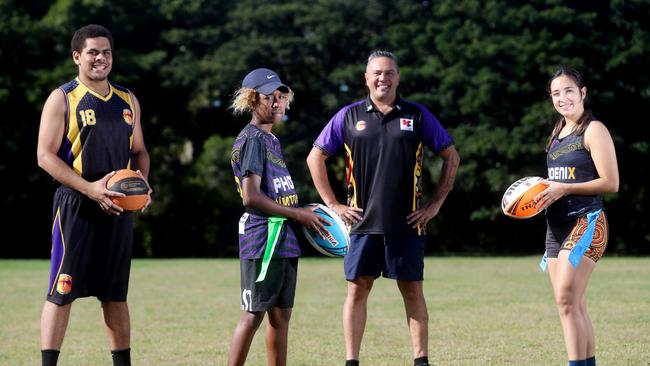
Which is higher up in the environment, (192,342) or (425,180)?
(425,180)

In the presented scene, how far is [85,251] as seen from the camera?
664 cm

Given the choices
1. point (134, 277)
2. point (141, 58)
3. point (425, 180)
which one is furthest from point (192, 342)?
point (141, 58)

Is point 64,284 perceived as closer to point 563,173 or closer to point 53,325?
point 53,325

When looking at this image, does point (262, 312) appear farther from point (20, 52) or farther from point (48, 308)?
point (20, 52)

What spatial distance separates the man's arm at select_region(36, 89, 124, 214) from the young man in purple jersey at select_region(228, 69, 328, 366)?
88cm

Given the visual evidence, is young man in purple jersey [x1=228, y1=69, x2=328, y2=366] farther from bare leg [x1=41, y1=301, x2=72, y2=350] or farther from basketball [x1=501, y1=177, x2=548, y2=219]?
basketball [x1=501, y1=177, x2=548, y2=219]

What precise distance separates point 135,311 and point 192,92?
2578 centimetres

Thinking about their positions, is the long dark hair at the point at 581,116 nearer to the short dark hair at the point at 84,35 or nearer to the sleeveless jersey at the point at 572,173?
the sleeveless jersey at the point at 572,173

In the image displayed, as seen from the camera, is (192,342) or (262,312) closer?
(262,312)

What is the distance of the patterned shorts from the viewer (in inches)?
276

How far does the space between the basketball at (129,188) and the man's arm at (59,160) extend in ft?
0.12

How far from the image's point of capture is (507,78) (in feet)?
117

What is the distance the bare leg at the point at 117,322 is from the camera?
22.4 ft

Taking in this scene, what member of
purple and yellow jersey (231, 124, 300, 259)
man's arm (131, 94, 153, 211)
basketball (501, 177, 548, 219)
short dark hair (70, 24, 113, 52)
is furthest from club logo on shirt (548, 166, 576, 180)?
short dark hair (70, 24, 113, 52)
